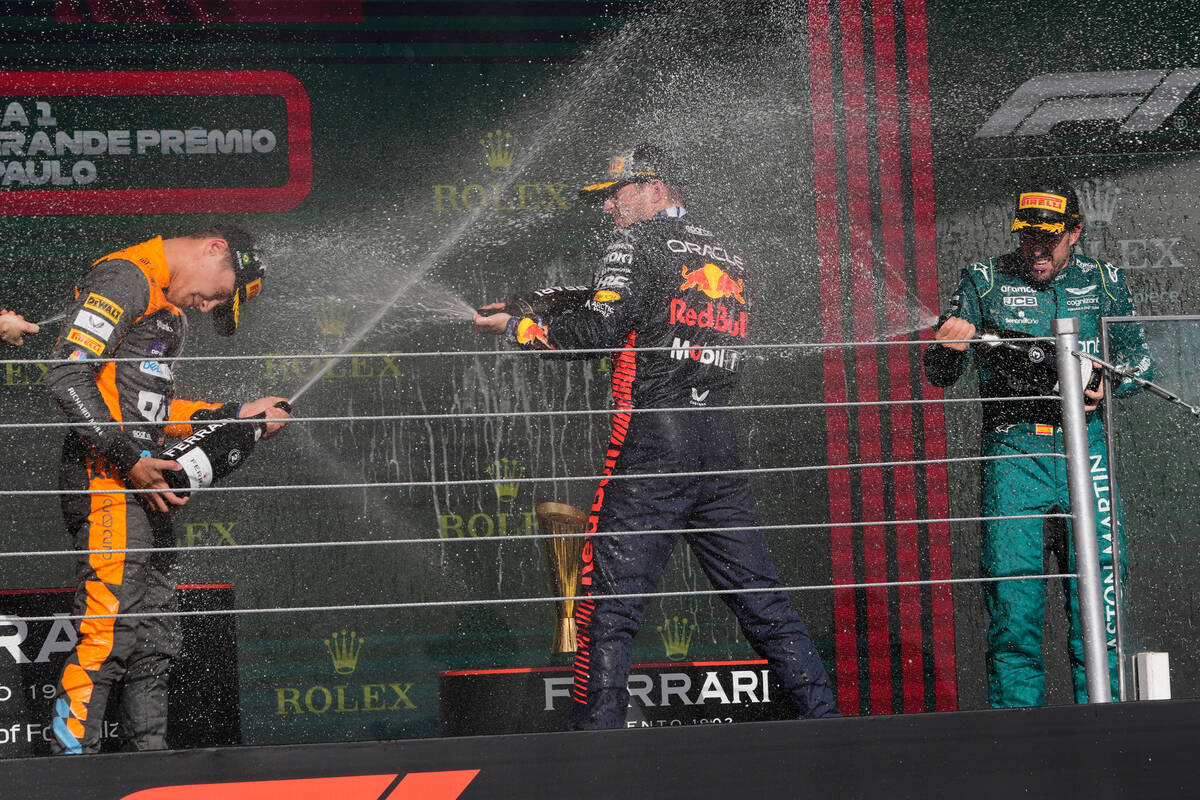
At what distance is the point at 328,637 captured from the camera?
3762mm

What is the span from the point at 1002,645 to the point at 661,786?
1717mm

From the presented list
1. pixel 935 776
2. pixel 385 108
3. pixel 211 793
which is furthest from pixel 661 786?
pixel 385 108

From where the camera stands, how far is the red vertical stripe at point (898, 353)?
12.6 feet

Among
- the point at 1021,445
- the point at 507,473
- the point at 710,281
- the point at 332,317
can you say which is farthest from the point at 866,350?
the point at 332,317

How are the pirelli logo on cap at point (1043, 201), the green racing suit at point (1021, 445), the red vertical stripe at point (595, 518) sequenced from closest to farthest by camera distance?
the red vertical stripe at point (595, 518), the green racing suit at point (1021, 445), the pirelli logo on cap at point (1043, 201)

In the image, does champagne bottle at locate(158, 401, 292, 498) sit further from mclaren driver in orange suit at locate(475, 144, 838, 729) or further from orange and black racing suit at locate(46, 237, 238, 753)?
mclaren driver in orange suit at locate(475, 144, 838, 729)

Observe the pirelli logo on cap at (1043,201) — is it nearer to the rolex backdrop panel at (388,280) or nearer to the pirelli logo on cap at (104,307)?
the rolex backdrop panel at (388,280)

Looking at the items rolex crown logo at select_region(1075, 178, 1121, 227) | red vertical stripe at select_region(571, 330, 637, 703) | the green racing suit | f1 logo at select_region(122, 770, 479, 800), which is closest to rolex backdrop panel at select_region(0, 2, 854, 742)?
the green racing suit

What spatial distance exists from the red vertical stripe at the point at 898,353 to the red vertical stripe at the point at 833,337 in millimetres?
164

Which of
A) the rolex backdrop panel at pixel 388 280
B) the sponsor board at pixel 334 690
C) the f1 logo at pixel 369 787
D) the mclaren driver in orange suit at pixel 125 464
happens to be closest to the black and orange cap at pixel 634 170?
the rolex backdrop panel at pixel 388 280

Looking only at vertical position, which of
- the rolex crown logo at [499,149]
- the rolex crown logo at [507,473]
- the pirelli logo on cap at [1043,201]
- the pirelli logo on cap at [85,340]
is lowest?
the rolex crown logo at [507,473]

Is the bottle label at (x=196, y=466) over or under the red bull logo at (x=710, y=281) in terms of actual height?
under

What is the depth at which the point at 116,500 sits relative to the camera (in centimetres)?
311

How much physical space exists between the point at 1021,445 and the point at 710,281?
110cm
